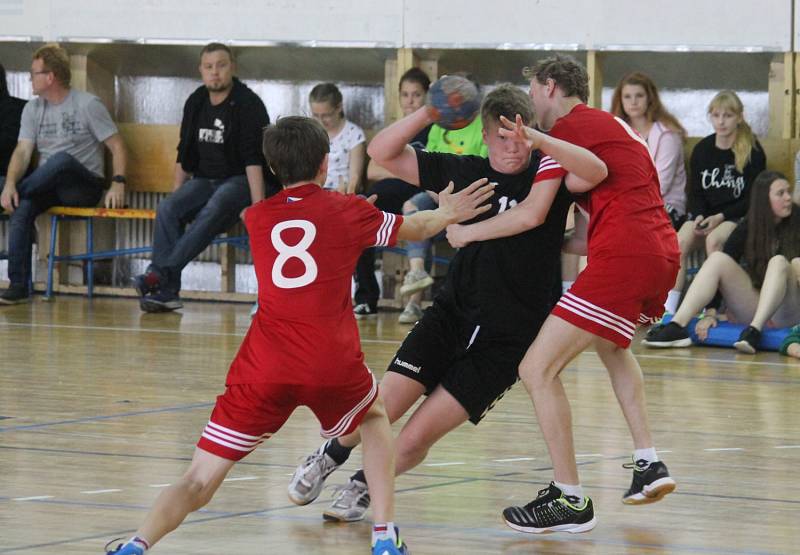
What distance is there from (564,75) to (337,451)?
128cm

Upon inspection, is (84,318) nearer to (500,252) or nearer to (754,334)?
(754,334)

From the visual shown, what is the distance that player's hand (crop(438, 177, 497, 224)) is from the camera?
3.90 m

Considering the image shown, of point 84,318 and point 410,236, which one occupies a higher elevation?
point 410,236

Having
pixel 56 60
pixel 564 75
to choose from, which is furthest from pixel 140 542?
pixel 56 60

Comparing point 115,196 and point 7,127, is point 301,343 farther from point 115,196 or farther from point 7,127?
point 7,127

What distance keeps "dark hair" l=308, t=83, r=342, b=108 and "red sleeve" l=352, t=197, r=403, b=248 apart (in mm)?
6264

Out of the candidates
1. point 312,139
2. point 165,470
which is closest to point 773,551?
point 312,139

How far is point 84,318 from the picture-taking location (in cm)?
930

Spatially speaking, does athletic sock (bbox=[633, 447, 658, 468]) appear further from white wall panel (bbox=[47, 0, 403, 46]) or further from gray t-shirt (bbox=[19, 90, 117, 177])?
gray t-shirt (bbox=[19, 90, 117, 177])

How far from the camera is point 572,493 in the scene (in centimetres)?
381

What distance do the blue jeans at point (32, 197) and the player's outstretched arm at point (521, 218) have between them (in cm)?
672

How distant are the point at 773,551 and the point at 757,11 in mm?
6803

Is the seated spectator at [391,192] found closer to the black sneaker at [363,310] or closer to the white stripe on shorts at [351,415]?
the black sneaker at [363,310]

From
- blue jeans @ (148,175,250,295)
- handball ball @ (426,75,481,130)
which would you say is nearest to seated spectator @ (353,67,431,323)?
blue jeans @ (148,175,250,295)
